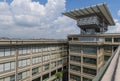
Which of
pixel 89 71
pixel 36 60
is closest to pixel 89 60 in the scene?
pixel 89 71

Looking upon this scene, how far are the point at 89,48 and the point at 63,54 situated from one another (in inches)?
632

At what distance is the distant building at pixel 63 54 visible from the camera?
34.1 meters

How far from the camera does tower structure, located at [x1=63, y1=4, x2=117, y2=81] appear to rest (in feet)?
153

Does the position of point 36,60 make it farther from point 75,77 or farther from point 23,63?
point 75,77

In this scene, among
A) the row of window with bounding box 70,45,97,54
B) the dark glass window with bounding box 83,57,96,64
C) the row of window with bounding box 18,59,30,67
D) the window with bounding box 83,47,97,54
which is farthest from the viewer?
the row of window with bounding box 70,45,97,54

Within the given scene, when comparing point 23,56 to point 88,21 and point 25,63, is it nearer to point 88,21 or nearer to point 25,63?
point 25,63

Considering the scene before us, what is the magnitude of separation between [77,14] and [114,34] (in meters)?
17.3

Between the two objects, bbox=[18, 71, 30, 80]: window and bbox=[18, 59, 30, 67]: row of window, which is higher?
bbox=[18, 59, 30, 67]: row of window

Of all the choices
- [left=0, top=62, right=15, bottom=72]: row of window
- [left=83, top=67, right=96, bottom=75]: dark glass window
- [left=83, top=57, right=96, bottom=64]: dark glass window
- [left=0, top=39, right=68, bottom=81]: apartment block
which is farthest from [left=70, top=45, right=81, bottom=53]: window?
[left=0, top=62, right=15, bottom=72]: row of window

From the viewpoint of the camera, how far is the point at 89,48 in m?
48.0

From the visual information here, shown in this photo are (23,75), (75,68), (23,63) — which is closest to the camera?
(23,63)

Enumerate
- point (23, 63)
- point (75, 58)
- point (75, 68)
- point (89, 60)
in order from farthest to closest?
point (75, 68), point (75, 58), point (89, 60), point (23, 63)

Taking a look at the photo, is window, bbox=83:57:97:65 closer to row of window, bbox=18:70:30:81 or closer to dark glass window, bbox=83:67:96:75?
dark glass window, bbox=83:67:96:75

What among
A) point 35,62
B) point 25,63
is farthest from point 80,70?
point 25,63
